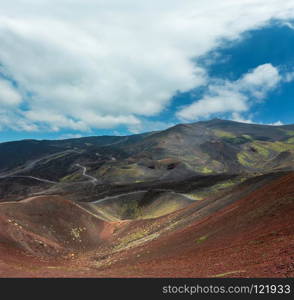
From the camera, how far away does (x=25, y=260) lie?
1286 inches

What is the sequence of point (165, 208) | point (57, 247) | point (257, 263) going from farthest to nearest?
point (165, 208)
point (57, 247)
point (257, 263)

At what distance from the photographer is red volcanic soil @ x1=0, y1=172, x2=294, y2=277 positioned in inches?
769

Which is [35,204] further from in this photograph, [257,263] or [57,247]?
[257,263]

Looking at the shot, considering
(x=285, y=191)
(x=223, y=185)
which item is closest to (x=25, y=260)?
(x=285, y=191)

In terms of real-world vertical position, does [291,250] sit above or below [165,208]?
below

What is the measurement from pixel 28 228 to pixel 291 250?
40.6 metres

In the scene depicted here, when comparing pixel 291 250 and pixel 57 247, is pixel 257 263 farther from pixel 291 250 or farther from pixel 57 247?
pixel 57 247

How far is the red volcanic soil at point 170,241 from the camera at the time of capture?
19539 millimetres

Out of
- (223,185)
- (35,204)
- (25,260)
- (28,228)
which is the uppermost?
(223,185)

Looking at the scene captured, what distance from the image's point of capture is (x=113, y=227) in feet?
214

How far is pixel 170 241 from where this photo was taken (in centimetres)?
3569

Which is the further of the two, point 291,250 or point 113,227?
point 113,227
